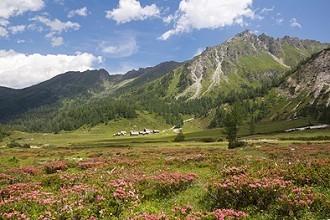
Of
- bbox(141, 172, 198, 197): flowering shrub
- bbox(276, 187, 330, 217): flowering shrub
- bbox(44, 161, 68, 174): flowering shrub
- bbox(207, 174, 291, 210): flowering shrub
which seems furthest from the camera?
bbox(44, 161, 68, 174): flowering shrub

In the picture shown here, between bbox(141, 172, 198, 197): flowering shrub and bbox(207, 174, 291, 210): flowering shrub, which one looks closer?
bbox(207, 174, 291, 210): flowering shrub

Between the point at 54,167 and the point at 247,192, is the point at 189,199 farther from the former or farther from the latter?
the point at 54,167

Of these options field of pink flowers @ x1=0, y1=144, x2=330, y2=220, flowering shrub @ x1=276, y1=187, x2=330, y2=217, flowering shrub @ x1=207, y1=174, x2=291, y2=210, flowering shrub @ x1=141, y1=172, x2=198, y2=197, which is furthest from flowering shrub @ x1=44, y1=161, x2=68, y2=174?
flowering shrub @ x1=276, y1=187, x2=330, y2=217

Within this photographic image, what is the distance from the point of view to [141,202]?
636 inches

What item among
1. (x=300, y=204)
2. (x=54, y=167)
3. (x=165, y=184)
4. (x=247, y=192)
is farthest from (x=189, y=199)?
(x=54, y=167)

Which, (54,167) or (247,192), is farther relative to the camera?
(54,167)

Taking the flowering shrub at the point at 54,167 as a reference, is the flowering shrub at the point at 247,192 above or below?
above

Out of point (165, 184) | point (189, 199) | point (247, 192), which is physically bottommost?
point (189, 199)

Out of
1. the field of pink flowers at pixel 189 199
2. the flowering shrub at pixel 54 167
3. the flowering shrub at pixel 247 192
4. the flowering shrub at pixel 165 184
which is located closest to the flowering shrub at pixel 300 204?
the field of pink flowers at pixel 189 199

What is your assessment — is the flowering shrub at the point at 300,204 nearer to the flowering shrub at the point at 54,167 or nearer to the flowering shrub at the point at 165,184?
the flowering shrub at the point at 165,184

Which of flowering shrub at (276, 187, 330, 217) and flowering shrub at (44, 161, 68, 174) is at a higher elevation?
flowering shrub at (276, 187, 330, 217)

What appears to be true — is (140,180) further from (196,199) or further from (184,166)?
(184,166)

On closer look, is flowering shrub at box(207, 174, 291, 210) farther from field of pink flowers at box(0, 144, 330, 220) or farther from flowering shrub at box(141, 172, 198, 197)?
flowering shrub at box(141, 172, 198, 197)

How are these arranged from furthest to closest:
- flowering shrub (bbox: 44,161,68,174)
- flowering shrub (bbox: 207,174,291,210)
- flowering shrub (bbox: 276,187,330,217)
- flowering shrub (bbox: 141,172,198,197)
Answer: flowering shrub (bbox: 44,161,68,174), flowering shrub (bbox: 141,172,198,197), flowering shrub (bbox: 207,174,291,210), flowering shrub (bbox: 276,187,330,217)
